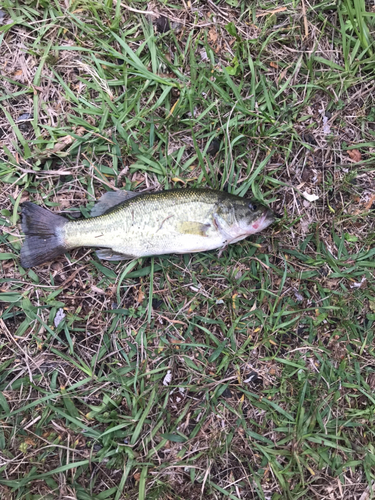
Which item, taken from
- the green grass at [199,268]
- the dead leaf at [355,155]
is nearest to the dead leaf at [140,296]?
the green grass at [199,268]

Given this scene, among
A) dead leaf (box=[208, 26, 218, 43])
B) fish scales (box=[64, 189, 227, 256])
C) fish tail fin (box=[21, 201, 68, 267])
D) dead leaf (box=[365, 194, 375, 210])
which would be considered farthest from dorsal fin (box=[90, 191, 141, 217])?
dead leaf (box=[365, 194, 375, 210])

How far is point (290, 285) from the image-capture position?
12.2 ft

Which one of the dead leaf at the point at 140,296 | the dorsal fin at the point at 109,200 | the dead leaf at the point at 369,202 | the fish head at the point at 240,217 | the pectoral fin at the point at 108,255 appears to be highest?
the dorsal fin at the point at 109,200

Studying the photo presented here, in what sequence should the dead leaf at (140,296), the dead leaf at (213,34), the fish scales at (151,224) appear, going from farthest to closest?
the dead leaf at (213,34) < the dead leaf at (140,296) < the fish scales at (151,224)

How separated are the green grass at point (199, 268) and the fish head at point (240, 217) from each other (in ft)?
1.01

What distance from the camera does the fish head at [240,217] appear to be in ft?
11.1

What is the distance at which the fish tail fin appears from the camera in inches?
134

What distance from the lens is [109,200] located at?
350 centimetres

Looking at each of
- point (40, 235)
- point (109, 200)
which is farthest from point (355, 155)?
point (40, 235)

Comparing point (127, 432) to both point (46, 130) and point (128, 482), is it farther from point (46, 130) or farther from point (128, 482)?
point (46, 130)

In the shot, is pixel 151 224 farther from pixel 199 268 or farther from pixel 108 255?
pixel 199 268

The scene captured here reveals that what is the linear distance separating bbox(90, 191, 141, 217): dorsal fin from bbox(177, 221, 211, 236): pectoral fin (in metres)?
0.62

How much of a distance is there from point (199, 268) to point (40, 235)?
178 centimetres

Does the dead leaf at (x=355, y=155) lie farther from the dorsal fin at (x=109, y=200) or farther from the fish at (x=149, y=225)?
the dorsal fin at (x=109, y=200)
